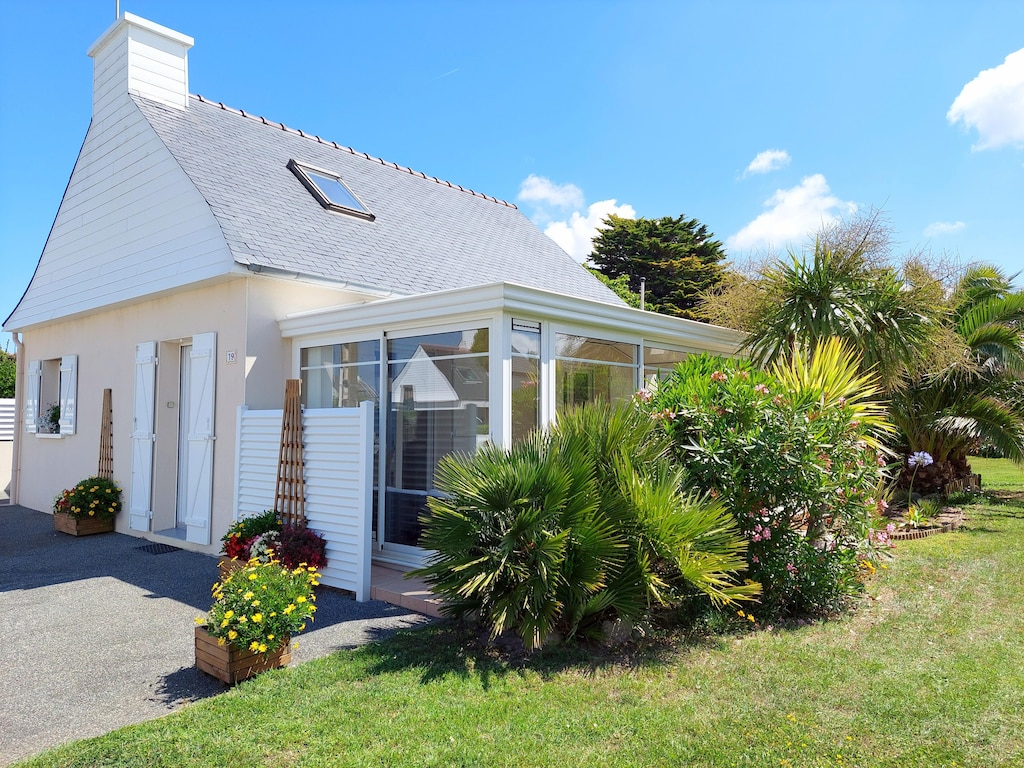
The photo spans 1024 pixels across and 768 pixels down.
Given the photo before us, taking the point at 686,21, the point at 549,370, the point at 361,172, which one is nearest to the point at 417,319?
the point at 549,370

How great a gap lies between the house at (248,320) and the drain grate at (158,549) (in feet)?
0.72

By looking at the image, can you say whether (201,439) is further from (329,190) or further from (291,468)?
(329,190)

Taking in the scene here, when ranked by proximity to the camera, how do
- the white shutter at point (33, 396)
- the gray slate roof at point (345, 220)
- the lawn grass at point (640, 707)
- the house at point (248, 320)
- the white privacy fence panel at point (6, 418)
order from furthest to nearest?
1. the white privacy fence panel at point (6, 418)
2. the white shutter at point (33, 396)
3. the gray slate roof at point (345, 220)
4. the house at point (248, 320)
5. the lawn grass at point (640, 707)

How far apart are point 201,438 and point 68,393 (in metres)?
4.89

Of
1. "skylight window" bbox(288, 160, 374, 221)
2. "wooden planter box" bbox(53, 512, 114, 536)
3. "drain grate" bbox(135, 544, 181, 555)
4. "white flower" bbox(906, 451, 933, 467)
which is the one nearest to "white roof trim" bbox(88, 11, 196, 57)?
"skylight window" bbox(288, 160, 374, 221)

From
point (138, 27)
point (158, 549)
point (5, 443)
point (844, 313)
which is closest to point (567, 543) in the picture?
point (844, 313)

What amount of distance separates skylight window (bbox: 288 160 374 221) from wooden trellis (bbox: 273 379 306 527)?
485 centimetres

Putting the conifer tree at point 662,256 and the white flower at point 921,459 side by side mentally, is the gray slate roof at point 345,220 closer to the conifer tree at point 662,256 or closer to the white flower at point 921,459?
the white flower at point 921,459

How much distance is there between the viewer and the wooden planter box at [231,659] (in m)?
4.39

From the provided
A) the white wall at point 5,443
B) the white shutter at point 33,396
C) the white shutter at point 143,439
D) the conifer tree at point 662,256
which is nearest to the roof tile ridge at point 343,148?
the white shutter at point 143,439

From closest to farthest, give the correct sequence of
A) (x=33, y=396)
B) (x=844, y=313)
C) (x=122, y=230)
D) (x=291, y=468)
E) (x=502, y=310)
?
(x=502, y=310)
(x=291, y=468)
(x=844, y=313)
(x=122, y=230)
(x=33, y=396)

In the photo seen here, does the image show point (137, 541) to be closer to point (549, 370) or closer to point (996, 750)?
point (549, 370)

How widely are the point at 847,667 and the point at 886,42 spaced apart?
9.47 m

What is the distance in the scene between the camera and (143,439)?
32.2 feet
